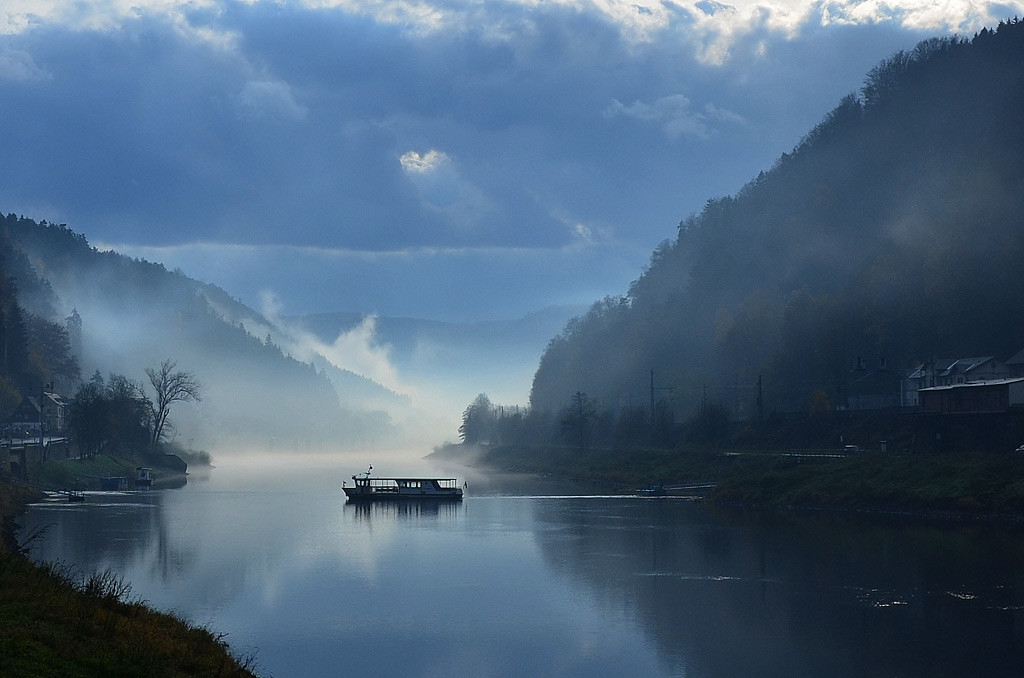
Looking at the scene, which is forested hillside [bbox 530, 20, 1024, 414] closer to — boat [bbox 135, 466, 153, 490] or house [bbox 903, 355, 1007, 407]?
house [bbox 903, 355, 1007, 407]

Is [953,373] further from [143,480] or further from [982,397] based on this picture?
[143,480]

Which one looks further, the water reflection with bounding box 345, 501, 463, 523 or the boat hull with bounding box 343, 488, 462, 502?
the boat hull with bounding box 343, 488, 462, 502

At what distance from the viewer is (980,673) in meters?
41.4

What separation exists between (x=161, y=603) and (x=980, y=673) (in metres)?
36.5

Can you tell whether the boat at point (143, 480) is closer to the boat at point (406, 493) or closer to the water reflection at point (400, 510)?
the boat at point (406, 493)

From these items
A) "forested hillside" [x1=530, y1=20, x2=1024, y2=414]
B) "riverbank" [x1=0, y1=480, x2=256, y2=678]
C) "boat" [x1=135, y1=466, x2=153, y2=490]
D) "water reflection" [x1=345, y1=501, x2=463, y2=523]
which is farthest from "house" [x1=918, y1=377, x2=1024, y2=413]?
"boat" [x1=135, y1=466, x2=153, y2=490]

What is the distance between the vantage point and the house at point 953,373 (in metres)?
131

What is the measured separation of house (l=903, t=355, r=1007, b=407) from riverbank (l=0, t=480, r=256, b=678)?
107 meters

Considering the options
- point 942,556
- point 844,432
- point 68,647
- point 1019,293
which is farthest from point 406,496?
point 68,647

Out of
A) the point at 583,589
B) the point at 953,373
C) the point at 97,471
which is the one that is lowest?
the point at 583,589

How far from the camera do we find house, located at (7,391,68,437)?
15800cm

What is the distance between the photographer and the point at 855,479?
331 feet

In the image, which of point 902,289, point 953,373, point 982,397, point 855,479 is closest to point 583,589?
point 855,479

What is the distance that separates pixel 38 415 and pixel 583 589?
133175 millimetres
